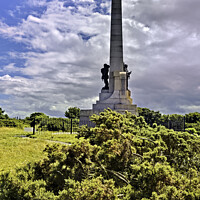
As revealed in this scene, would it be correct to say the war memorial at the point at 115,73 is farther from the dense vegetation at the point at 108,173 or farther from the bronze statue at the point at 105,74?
the dense vegetation at the point at 108,173

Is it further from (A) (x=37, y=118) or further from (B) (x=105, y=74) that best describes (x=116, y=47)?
(A) (x=37, y=118)

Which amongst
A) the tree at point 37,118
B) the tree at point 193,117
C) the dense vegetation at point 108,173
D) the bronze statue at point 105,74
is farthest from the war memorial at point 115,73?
the tree at point 193,117

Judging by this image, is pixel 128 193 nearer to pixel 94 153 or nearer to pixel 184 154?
pixel 94 153

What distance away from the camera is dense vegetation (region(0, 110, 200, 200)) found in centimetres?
304

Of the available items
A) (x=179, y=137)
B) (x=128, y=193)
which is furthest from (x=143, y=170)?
(x=179, y=137)

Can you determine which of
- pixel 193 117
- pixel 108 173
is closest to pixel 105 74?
pixel 108 173

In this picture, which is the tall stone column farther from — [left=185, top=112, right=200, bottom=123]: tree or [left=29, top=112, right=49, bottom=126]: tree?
[left=185, top=112, right=200, bottom=123]: tree

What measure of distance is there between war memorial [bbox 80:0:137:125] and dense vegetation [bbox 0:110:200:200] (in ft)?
40.2

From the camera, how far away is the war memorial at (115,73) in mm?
17422

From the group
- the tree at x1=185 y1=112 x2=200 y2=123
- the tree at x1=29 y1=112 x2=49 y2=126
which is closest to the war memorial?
the tree at x1=29 y1=112 x2=49 y2=126

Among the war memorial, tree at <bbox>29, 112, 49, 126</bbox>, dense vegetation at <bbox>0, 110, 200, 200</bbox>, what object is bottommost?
dense vegetation at <bbox>0, 110, 200, 200</bbox>

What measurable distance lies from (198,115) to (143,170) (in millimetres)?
44566

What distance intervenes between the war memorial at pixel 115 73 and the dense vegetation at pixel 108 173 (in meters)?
12.3

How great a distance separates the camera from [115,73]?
58.7 feet
